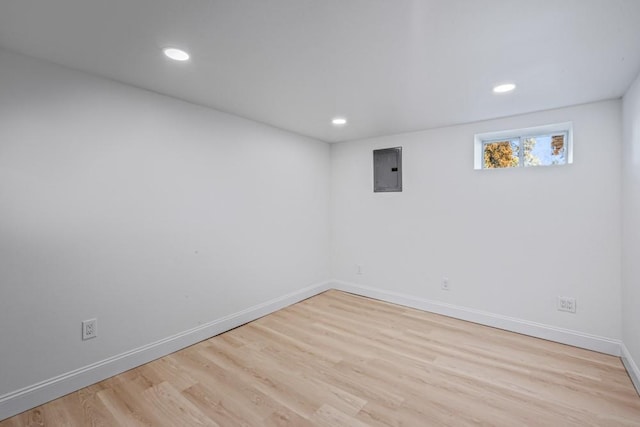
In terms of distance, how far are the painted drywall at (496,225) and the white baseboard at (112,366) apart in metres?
1.80

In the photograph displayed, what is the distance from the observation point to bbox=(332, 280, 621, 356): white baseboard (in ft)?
8.31

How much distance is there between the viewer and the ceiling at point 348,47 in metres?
1.37

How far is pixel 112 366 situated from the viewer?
7.09ft

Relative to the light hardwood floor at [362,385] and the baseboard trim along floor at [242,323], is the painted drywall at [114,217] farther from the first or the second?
the light hardwood floor at [362,385]

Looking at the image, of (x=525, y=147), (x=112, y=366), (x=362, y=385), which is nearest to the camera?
(x=362, y=385)

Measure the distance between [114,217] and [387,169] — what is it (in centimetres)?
294

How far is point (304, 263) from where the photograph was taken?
3.96 meters

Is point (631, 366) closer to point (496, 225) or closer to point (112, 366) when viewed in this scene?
point (496, 225)

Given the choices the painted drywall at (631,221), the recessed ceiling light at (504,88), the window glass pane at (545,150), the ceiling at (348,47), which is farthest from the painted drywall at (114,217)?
the painted drywall at (631,221)

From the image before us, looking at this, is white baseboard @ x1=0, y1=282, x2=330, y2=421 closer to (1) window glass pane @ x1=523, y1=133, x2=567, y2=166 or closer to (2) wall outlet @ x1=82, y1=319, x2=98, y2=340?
(2) wall outlet @ x1=82, y1=319, x2=98, y2=340

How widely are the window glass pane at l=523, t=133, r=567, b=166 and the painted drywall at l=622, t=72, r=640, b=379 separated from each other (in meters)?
0.47

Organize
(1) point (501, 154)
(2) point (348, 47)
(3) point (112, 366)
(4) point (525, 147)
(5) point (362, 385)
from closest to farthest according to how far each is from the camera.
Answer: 1. (2) point (348, 47)
2. (5) point (362, 385)
3. (3) point (112, 366)
4. (4) point (525, 147)
5. (1) point (501, 154)

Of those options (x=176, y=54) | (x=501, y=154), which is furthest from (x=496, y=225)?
(x=176, y=54)

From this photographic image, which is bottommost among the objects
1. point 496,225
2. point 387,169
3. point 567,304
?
point 567,304
